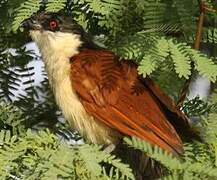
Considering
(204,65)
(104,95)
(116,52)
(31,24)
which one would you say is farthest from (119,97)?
(31,24)

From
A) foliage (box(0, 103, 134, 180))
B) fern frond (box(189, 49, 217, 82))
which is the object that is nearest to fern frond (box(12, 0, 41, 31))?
foliage (box(0, 103, 134, 180))

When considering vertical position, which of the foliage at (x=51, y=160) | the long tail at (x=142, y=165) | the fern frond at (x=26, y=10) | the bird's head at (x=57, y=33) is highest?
the fern frond at (x=26, y=10)

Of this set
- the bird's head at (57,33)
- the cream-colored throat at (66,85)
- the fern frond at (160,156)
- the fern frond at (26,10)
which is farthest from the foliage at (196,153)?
the fern frond at (26,10)

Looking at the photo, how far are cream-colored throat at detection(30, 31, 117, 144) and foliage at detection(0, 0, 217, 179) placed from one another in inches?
3.7

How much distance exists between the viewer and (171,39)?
6.59 feet

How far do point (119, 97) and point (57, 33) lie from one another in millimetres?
378

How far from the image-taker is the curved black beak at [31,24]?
231 centimetres

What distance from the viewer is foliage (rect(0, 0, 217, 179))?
181cm

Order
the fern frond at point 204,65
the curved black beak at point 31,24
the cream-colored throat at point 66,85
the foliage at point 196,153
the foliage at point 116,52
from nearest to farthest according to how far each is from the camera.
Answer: the foliage at point 196,153, the foliage at point 116,52, the fern frond at point 204,65, the cream-colored throat at point 66,85, the curved black beak at point 31,24

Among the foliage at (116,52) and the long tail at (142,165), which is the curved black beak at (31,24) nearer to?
the foliage at (116,52)

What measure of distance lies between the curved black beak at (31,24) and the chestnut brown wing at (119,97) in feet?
0.58

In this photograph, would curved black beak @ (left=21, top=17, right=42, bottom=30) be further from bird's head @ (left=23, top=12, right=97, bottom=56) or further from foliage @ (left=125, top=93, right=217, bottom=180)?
foliage @ (left=125, top=93, right=217, bottom=180)

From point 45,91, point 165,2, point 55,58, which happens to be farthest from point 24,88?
point 165,2

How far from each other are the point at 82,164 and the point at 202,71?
14.5 inches
